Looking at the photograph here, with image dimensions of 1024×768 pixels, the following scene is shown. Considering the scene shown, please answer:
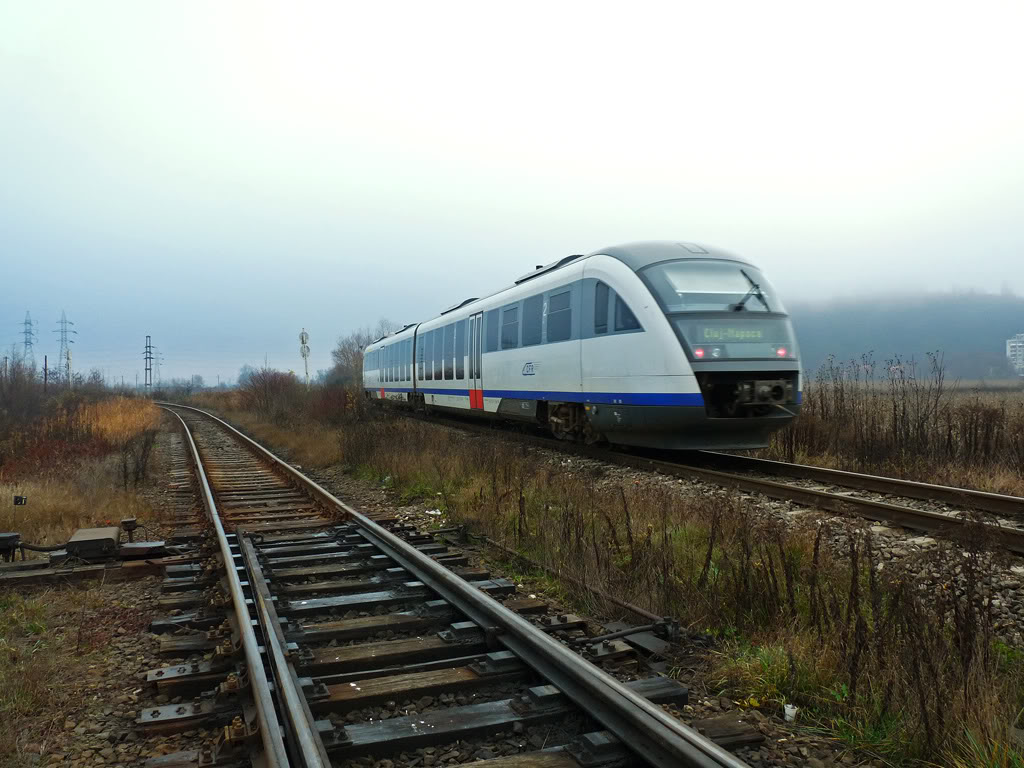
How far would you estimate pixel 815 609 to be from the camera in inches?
162

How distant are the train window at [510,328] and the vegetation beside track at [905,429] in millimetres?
5267

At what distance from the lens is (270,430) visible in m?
24.5

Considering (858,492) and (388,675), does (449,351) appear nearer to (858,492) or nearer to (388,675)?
(858,492)

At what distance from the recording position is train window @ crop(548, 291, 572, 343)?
12.3 m

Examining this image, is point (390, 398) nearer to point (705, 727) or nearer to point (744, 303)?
point (744, 303)

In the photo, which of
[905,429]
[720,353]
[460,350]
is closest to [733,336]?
[720,353]

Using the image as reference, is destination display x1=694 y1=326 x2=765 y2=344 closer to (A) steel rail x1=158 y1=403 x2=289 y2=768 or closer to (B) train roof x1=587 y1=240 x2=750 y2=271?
(B) train roof x1=587 y1=240 x2=750 y2=271

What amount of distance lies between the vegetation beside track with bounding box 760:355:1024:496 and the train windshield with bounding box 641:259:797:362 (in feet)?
7.60

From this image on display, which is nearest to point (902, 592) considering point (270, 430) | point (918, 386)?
point (918, 386)

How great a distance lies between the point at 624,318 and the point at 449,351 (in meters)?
9.50

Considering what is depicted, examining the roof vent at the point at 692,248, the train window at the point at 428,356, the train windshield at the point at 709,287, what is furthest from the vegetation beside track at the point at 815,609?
the train window at the point at 428,356

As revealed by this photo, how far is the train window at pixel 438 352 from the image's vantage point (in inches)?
806

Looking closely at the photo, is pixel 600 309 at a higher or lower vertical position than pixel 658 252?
lower

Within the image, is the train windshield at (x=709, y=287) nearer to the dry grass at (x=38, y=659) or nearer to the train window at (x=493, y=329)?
the train window at (x=493, y=329)
